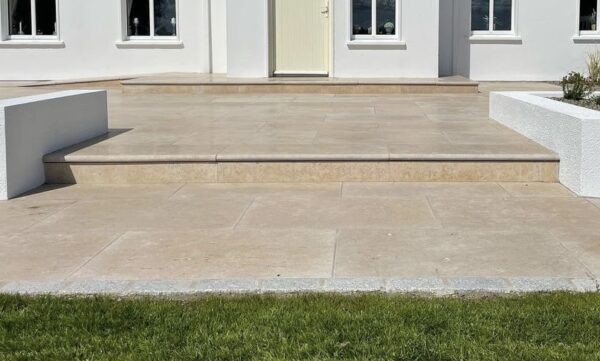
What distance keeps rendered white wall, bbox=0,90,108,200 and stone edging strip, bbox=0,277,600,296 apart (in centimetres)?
299

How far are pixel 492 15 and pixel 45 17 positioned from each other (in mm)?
11754

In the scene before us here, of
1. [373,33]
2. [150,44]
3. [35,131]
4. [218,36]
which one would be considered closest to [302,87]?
[373,33]

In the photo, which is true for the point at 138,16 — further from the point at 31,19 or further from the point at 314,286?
the point at 314,286

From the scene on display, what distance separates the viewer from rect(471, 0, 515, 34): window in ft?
66.5

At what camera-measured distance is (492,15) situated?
20.2 m

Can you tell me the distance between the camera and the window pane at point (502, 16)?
66.7 ft

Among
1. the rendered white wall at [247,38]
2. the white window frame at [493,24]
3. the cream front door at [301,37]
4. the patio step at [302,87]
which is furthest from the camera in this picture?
the white window frame at [493,24]

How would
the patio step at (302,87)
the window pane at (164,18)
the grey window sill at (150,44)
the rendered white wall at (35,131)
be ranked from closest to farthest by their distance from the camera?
the rendered white wall at (35,131)
the patio step at (302,87)
the grey window sill at (150,44)
the window pane at (164,18)

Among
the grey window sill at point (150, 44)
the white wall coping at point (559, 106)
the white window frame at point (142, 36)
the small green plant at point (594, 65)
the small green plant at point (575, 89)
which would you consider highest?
the white window frame at point (142, 36)

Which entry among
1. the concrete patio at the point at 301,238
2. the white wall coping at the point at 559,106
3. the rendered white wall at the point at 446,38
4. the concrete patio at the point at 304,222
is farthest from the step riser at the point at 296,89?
the concrete patio at the point at 301,238

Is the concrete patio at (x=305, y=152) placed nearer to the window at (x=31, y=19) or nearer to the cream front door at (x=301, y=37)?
the cream front door at (x=301, y=37)

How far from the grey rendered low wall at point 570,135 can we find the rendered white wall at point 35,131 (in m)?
5.49

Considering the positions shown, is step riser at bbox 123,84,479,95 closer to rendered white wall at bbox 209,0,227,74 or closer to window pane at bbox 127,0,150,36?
rendered white wall at bbox 209,0,227,74

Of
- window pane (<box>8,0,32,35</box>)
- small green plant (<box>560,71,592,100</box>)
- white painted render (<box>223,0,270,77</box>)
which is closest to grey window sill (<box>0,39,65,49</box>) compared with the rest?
window pane (<box>8,0,32,35</box>)
